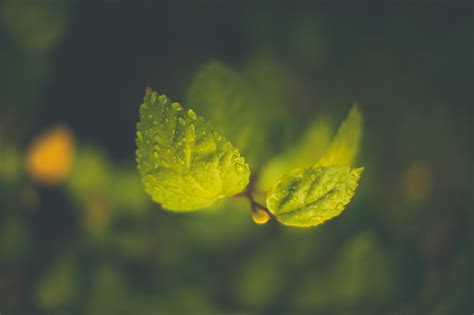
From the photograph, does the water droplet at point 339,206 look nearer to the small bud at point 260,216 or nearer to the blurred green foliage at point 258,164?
the small bud at point 260,216

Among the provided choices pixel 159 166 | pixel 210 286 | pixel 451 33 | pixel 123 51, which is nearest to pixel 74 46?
pixel 123 51

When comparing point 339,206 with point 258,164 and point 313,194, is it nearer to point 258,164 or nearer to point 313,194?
point 313,194

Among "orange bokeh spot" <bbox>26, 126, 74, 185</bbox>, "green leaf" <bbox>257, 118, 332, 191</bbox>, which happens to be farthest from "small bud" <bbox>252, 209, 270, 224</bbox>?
"orange bokeh spot" <bbox>26, 126, 74, 185</bbox>

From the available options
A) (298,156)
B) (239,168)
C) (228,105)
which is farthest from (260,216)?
(298,156)

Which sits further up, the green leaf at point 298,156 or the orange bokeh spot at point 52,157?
the orange bokeh spot at point 52,157

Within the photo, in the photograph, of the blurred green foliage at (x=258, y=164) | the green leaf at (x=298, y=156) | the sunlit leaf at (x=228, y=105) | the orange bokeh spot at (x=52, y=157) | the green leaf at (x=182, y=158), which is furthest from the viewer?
the orange bokeh spot at (x=52, y=157)

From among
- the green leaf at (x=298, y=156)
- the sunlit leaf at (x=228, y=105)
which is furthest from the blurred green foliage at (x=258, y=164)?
the sunlit leaf at (x=228, y=105)

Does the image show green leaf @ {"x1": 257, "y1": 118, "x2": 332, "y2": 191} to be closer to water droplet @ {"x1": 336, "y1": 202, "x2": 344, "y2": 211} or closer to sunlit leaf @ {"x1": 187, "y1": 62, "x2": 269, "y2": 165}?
sunlit leaf @ {"x1": 187, "y1": 62, "x2": 269, "y2": 165}
